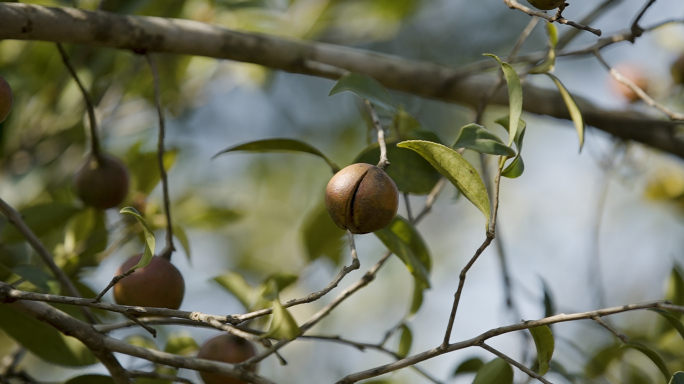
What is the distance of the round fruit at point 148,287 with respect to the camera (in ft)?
2.91

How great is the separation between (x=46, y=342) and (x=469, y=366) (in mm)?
666

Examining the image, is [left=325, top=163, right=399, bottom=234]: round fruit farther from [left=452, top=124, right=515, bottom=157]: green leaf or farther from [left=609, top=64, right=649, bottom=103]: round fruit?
[left=609, top=64, right=649, bottom=103]: round fruit

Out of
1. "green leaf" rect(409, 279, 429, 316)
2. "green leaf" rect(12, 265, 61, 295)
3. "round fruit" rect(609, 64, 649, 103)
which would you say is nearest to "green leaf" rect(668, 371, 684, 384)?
"green leaf" rect(409, 279, 429, 316)

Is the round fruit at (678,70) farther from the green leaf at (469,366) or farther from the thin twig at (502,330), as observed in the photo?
the thin twig at (502,330)

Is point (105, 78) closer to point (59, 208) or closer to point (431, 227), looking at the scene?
point (59, 208)

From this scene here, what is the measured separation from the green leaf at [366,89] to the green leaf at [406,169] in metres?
0.06

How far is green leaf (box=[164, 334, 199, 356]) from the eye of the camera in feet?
3.73

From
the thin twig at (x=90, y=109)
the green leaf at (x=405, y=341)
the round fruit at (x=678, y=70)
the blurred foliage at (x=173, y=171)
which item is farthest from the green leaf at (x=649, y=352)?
the round fruit at (x=678, y=70)

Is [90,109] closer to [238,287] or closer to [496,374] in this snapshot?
[238,287]

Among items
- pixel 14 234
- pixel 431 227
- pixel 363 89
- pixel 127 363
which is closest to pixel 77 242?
pixel 14 234

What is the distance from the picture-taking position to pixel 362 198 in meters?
0.72

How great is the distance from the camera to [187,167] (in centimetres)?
280

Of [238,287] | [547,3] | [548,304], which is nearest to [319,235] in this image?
[238,287]

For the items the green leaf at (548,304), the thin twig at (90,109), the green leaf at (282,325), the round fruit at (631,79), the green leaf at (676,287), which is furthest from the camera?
the round fruit at (631,79)
